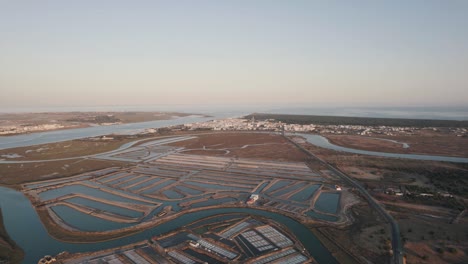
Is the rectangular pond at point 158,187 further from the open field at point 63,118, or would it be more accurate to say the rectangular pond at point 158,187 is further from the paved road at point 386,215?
the open field at point 63,118

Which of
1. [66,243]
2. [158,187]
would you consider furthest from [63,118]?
[66,243]

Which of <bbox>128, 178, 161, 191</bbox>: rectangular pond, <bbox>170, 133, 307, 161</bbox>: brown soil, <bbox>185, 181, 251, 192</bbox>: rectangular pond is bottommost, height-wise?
<bbox>128, 178, 161, 191</bbox>: rectangular pond

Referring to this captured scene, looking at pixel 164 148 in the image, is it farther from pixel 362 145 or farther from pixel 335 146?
pixel 362 145

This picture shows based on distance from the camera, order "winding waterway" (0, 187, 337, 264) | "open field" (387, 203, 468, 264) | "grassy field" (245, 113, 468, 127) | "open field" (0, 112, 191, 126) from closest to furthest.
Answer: "open field" (387, 203, 468, 264)
"winding waterway" (0, 187, 337, 264)
"grassy field" (245, 113, 468, 127)
"open field" (0, 112, 191, 126)

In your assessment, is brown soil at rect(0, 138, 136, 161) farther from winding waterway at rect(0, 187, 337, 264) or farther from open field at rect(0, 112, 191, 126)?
open field at rect(0, 112, 191, 126)

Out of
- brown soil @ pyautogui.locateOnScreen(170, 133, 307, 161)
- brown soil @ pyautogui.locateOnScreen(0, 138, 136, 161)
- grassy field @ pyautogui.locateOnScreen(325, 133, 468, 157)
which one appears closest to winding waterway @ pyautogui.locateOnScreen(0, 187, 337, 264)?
brown soil @ pyautogui.locateOnScreen(170, 133, 307, 161)

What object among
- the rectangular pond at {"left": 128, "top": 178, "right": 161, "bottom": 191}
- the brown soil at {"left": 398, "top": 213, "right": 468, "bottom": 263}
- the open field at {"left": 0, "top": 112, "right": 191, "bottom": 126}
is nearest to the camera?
the brown soil at {"left": 398, "top": 213, "right": 468, "bottom": 263}

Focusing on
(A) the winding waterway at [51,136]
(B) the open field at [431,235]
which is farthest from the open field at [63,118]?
(B) the open field at [431,235]

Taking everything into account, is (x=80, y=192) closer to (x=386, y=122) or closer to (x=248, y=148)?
(x=248, y=148)

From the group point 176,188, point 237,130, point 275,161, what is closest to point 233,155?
point 275,161
